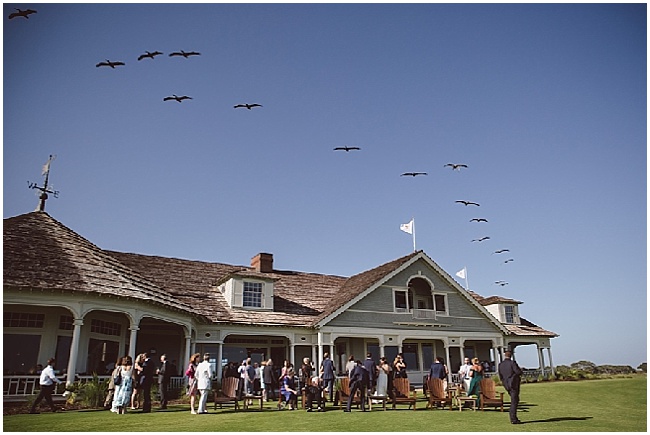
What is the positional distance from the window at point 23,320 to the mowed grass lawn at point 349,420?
200 inches

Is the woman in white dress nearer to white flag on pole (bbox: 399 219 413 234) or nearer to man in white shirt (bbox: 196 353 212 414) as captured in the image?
man in white shirt (bbox: 196 353 212 414)

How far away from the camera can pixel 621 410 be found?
54.3 ft

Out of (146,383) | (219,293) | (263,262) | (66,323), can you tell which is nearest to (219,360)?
(219,293)

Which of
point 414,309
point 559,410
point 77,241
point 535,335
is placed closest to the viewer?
point 559,410

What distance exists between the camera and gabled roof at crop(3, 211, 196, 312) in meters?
17.2

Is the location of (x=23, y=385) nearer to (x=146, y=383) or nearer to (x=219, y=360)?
(x=146, y=383)

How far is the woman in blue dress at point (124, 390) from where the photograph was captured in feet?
48.1

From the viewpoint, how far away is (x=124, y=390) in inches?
580

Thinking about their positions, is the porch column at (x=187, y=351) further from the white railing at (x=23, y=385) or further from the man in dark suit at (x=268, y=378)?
the white railing at (x=23, y=385)

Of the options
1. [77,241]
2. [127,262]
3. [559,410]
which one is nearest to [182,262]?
[127,262]

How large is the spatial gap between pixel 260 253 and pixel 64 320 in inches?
513

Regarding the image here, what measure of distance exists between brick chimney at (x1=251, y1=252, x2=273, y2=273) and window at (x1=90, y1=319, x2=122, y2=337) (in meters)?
10.5

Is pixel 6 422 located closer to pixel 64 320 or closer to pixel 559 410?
pixel 64 320

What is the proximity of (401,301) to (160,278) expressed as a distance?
12625 millimetres
